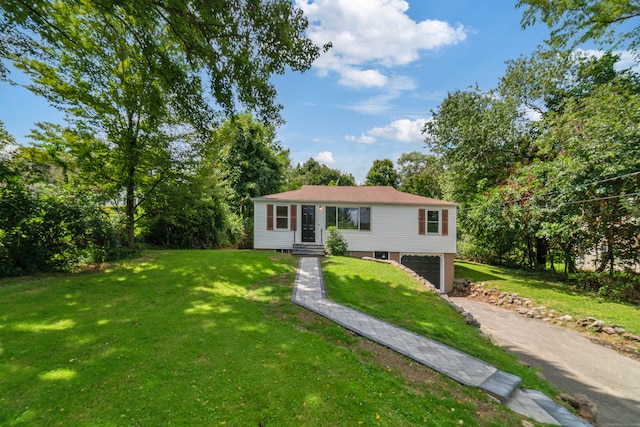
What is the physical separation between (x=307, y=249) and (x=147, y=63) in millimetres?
9494

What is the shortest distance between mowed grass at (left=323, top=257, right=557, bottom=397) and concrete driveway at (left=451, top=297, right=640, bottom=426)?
4.99 feet

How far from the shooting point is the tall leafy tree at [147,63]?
5.88 meters

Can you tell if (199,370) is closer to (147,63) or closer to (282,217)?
(147,63)

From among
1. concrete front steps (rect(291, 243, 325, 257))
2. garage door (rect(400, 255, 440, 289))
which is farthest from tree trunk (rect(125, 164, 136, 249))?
garage door (rect(400, 255, 440, 289))

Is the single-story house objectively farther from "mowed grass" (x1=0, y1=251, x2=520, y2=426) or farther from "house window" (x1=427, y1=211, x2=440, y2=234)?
"mowed grass" (x1=0, y1=251, x2=520, y2=426)

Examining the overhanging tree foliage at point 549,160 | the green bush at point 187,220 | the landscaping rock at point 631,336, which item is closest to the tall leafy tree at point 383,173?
the overhanging tree foliage at point 549,160

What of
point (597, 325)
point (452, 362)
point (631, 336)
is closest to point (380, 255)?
point (597, 325)

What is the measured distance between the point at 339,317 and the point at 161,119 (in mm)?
9354

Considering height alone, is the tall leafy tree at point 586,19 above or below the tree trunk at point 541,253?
above

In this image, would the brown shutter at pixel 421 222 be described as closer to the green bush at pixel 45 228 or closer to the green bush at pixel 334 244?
the green bush at pixel 334 244

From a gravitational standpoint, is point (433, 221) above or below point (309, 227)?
above

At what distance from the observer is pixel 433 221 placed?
13656 millimetres

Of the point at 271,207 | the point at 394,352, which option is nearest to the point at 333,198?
the point at 271,207

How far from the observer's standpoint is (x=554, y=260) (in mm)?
15305
